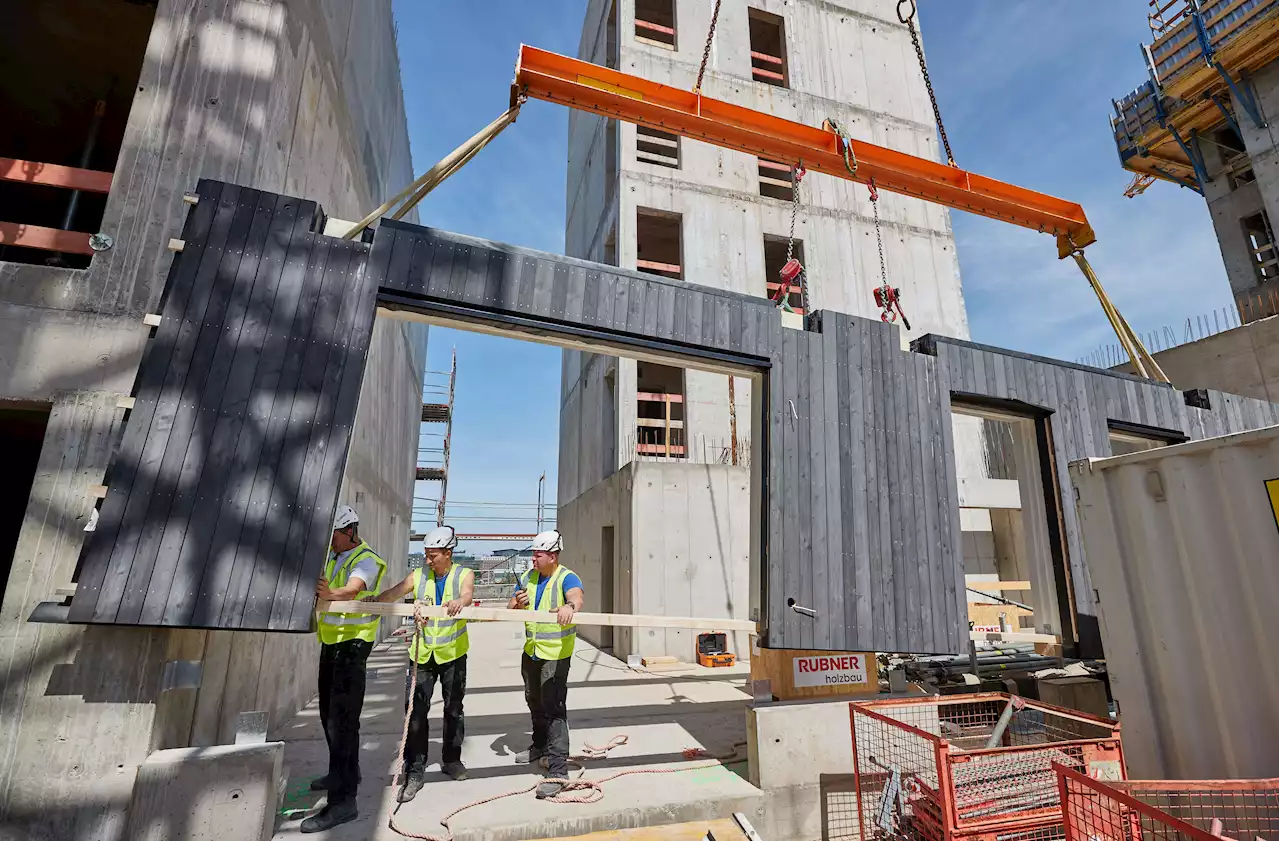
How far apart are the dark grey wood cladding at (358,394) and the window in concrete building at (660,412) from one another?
7.68 metres

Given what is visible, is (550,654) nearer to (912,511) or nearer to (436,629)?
(436,629)

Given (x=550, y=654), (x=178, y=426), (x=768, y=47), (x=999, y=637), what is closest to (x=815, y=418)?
(x=550, y=654)

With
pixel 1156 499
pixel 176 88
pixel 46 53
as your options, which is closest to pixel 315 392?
pixel 176 88

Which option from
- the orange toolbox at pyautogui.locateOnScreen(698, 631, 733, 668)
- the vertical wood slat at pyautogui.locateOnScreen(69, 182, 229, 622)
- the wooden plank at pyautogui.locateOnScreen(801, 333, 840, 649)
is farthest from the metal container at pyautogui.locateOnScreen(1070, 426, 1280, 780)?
the vertical wood slat at pyautogui.locateOnScreen(69, 182, 229, 622)

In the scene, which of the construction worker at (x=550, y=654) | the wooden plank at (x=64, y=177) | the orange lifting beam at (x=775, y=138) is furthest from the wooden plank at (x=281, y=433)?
the orange lifting beam at (x=775, y=138)

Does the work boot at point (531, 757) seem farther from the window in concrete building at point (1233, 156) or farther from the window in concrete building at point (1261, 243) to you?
the window in concrete building at point (1233, 156)

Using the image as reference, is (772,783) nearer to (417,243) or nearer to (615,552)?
(417,243)

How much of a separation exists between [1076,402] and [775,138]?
554 cm

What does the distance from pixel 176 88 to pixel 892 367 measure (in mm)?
7722

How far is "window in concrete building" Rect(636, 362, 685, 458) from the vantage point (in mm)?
16000

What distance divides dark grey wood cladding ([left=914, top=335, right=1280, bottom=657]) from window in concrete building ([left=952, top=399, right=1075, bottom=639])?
0.15 m

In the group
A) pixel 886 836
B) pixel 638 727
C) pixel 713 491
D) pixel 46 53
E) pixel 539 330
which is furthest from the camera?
pixel 713 491

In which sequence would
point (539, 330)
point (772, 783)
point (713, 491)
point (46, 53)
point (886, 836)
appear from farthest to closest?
point (713, 491) → point (46, 53) → point (539, 330) → point (772, 783) → point (886, 836)

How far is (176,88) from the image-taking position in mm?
5449
